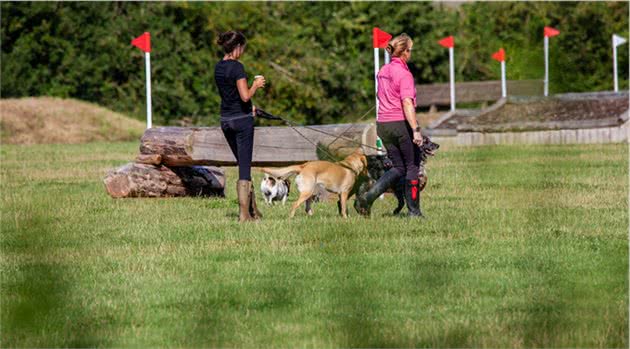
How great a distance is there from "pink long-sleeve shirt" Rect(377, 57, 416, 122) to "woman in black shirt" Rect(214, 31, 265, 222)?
4.06 feet

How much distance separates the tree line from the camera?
39.1 metres

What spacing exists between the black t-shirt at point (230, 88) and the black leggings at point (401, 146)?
1413 millimetres

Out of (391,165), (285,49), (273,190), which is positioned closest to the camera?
(391,165)

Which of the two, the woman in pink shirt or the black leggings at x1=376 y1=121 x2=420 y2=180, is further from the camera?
the black leggings at x1=376 y1=121 x2=420 y2=180

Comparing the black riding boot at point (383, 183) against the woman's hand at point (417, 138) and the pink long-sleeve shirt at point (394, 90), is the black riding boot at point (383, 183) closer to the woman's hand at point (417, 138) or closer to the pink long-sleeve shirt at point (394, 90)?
the woman's hand at point (417, 138)

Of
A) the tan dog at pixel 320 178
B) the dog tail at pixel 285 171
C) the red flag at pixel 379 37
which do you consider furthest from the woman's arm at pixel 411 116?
the red flag at pixel 379 37

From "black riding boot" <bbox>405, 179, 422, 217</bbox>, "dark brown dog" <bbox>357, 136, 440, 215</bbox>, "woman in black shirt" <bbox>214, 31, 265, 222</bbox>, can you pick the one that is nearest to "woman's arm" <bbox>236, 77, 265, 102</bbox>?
"woman in black shirt" <bbox>214, 31, 265, 222</bbox>

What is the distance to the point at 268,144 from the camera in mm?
15875

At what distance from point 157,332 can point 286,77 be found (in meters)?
33.8

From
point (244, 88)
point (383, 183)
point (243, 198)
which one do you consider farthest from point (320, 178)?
point (244, 88)

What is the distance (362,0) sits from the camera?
4347cm

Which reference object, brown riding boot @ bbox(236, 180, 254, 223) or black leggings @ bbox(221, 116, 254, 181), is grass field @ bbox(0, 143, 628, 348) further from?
black leggings @ bbox(221, 116, 254, 181)

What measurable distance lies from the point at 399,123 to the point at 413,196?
2.53 feet

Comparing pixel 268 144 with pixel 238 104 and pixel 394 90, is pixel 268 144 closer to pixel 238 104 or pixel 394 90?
pixel 238 104
